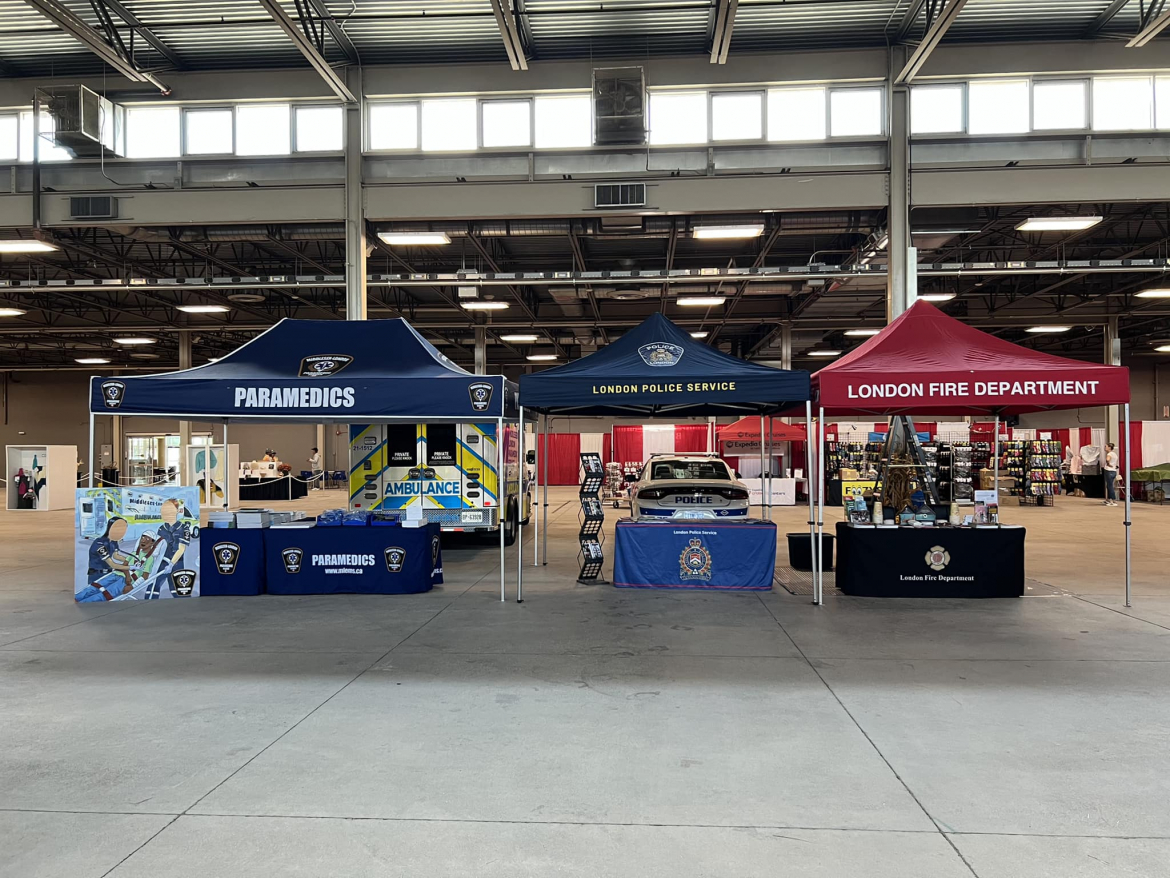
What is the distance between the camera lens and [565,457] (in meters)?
35.6

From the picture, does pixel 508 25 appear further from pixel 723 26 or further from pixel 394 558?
pixel 394 558

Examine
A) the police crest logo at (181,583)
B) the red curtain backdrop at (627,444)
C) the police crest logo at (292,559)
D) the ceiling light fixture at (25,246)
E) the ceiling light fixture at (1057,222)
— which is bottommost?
the police crest logo at (181,583)

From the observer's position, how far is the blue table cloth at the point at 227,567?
9.19 m

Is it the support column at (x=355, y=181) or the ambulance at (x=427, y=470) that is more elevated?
the support column at (x=355, y=181)

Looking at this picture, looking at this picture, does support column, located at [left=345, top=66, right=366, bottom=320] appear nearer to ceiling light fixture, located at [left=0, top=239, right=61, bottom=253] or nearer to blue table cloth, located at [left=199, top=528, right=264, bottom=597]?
ceiling light fixture, located at [left=0, top=239, right=61, bottom=253]

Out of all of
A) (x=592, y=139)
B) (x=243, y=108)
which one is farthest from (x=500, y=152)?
(x=243, y=108)

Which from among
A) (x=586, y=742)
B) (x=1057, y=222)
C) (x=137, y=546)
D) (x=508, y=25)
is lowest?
(x=586, y=742)

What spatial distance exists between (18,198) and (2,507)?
12932mm

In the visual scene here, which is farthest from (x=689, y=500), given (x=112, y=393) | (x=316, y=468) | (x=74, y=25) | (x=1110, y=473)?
(x=316, y=468)

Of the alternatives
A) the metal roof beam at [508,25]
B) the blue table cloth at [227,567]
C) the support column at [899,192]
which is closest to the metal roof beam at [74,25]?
the metal roof beam at [508,25]

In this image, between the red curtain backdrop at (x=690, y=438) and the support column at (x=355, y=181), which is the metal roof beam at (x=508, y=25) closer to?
the support column at (x=355, y=181)

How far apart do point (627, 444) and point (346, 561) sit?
2239 cm

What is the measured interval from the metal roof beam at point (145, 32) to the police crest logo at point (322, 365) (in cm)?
758

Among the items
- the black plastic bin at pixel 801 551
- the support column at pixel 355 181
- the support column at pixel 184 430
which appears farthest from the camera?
the support column at pixel 184 430
